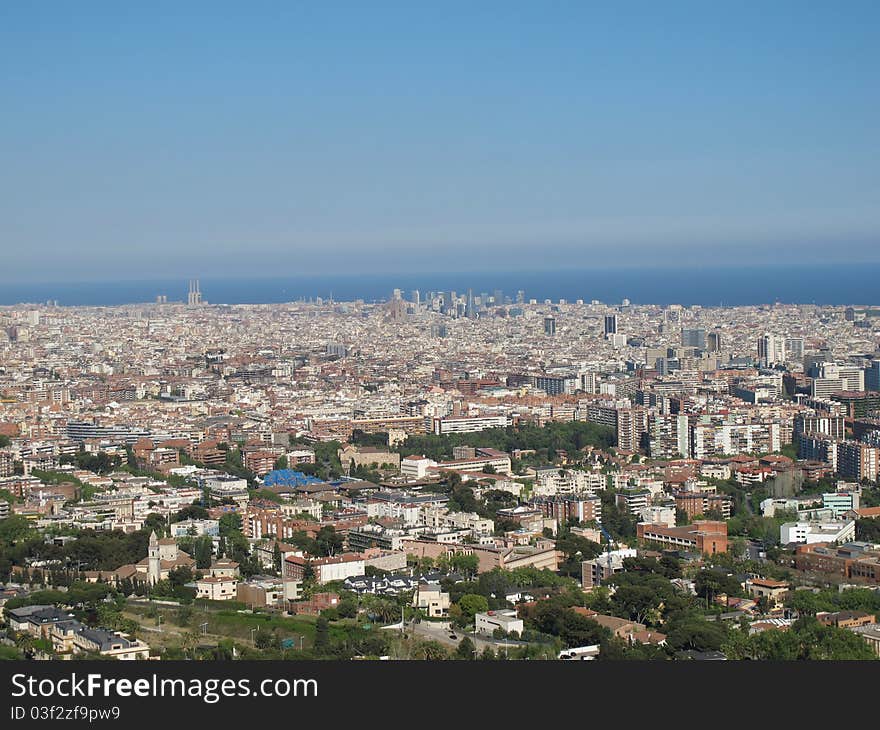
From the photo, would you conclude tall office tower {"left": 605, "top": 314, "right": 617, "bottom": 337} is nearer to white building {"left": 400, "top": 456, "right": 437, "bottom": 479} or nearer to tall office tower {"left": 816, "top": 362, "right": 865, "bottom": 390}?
tall office tower {"left": 816, "top": 362, "right": 865, "bottom": 390}

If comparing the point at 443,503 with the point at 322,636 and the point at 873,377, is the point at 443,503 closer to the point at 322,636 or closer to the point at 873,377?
the point at 322,636

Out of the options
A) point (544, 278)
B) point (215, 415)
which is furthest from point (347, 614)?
point (544, 278)

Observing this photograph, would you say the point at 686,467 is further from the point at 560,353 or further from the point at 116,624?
the point at 560,353

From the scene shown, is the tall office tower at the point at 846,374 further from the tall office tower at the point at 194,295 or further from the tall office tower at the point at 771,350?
the tall office tower at the point at 194,295

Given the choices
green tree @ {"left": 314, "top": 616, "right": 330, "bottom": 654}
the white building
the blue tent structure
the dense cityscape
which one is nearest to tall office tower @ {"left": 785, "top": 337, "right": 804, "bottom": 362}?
the dense cityscape

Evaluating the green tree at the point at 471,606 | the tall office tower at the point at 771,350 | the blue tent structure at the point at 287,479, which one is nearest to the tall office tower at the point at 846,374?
the tall office tower at the point at 771,350
